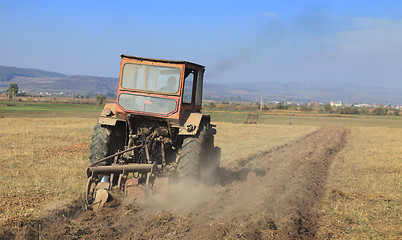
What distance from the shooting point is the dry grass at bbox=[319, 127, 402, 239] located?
6.77 metres

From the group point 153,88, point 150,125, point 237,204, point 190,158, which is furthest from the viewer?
point 150,125

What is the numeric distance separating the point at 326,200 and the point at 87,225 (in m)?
5.02

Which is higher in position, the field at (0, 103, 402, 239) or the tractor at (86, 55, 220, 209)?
the tractor at (86, 55, 220, 209)

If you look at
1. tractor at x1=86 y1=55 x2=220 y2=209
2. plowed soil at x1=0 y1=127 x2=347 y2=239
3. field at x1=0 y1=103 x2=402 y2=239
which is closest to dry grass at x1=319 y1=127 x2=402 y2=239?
field at x1=0 y1=103 x2=402 y2=239

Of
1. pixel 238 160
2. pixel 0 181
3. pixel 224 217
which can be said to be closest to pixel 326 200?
pixel 224 217

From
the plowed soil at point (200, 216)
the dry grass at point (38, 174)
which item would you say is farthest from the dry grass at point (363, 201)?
the dry grass at point (38, 174)

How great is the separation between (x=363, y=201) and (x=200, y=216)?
4.02 metres

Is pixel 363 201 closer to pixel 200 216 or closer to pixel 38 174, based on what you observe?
pixel 200 216

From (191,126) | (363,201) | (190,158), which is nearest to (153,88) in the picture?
(191,126)

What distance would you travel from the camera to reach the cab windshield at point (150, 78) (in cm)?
853

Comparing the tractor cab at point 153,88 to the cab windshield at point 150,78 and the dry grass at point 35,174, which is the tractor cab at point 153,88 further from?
the dry grass at point 35,174

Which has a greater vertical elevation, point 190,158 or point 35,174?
point 190,158

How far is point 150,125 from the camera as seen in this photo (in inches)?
357

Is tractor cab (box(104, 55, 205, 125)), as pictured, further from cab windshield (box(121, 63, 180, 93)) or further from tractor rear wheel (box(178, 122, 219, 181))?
tractor rear wheel (box(178, 122, 219, 181))
